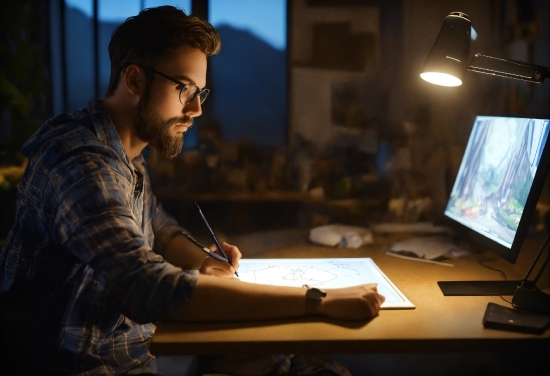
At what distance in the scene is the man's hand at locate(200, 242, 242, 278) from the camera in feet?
5.04

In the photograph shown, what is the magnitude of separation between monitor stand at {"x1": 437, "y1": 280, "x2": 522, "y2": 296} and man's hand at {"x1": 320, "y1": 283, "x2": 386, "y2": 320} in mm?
299

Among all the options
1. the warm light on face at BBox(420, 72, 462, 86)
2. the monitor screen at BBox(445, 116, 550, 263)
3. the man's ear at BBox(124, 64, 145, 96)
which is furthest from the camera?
the warm light on face at BBox(420, 72, 462, 86)

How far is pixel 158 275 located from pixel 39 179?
0.43 metres

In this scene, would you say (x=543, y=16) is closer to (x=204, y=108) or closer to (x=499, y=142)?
(x=499, y=142)

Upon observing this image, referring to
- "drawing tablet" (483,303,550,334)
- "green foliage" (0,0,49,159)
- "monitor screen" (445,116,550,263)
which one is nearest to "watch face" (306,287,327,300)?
"drawing tablet" (483,303,550,334)

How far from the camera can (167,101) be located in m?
1.50

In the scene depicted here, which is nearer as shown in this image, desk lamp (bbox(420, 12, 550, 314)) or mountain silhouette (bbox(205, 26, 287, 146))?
desk lamp (bbox(420, 12, 550, 314))

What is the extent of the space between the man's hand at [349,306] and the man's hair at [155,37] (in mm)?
830

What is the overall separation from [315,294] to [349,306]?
0.27ft

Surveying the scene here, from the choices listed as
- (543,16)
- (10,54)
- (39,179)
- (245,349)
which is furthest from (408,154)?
(10,54)

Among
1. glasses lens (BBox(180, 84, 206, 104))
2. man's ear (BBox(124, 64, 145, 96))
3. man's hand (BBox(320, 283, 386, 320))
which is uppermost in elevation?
man's ear (BBox(124, 64, 145, 96))

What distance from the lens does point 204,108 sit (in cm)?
204

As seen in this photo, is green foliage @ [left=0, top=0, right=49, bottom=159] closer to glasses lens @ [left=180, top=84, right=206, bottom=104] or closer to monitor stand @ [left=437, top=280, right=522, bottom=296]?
glasses lens @ [left=180, top=84, right=206, bottom=104]

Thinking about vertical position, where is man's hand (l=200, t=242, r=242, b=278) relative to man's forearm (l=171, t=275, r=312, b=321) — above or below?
below
